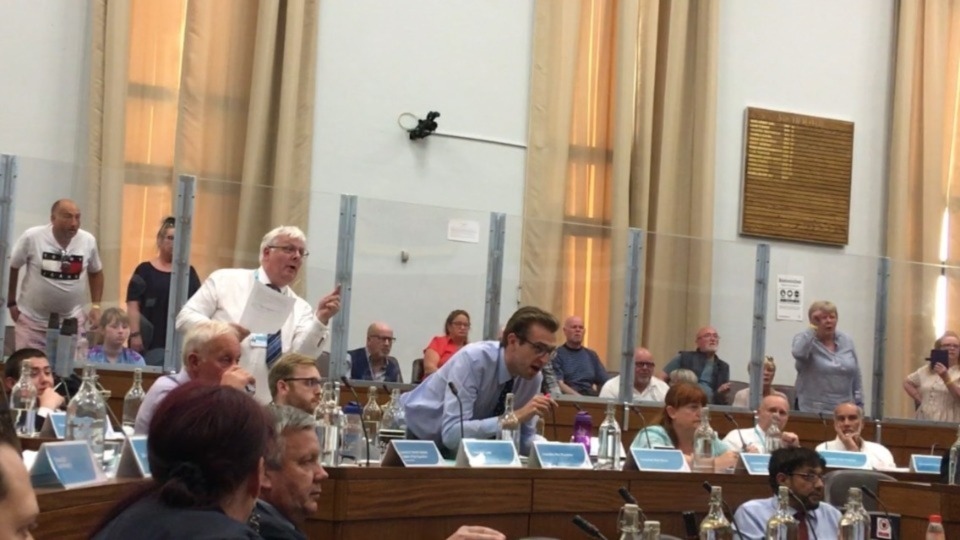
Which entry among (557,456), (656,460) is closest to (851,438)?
(656,460)

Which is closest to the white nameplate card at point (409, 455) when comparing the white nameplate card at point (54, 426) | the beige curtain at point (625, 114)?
the white nameplate card at point (54, 426)

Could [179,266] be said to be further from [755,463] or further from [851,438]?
[851,438]

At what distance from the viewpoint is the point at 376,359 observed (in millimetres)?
8141

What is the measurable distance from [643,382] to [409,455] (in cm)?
480

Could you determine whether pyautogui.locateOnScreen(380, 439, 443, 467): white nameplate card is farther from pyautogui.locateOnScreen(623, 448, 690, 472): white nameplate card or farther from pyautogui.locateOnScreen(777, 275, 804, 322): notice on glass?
pyautogui.locateOnScreen(777, 275, 804, 322): notice on glass

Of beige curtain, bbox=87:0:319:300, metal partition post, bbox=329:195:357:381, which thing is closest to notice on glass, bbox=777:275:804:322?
metal partition post, bbox=329:195:357:381

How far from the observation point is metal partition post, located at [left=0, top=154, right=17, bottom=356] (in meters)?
7.04

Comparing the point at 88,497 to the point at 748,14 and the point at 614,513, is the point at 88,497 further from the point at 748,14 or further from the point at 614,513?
the point at 748,14

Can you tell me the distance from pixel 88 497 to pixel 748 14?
957 cm

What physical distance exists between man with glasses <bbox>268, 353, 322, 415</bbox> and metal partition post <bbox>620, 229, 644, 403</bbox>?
4268mm

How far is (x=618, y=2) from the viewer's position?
11.3 meters

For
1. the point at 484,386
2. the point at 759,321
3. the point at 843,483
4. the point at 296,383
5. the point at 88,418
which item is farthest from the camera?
the point at 759,321

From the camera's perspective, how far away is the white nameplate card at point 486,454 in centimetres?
A: 455

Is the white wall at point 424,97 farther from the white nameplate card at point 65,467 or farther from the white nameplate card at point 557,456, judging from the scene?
the white nameplate card at point 65,467
